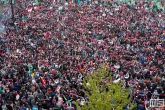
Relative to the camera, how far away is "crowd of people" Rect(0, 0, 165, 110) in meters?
20.0

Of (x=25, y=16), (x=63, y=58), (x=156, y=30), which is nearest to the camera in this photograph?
(x=63, y=58)

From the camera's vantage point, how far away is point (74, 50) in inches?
1065

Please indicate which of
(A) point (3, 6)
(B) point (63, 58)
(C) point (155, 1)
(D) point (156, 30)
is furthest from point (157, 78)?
(A) point (3, 6)

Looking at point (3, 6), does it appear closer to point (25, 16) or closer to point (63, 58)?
point (25, 16)

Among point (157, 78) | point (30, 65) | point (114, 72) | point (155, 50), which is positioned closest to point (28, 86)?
point (30, 65)

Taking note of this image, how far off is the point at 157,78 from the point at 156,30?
11.1 meters

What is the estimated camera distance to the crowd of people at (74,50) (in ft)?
65.5

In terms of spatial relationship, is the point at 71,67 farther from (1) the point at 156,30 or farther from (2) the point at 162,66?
(1) the point at 156,30

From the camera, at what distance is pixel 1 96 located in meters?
20.0

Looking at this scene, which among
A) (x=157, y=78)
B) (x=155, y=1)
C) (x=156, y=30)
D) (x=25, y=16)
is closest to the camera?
(x=157, y=78)

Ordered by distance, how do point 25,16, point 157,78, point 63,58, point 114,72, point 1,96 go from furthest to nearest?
point 25,16 → point 63,58 → point 114,72 → point 157,78 → point 1,96

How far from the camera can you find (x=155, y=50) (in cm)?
2709

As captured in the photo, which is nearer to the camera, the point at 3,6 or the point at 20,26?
the point at 20,26

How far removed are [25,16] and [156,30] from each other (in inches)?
481
